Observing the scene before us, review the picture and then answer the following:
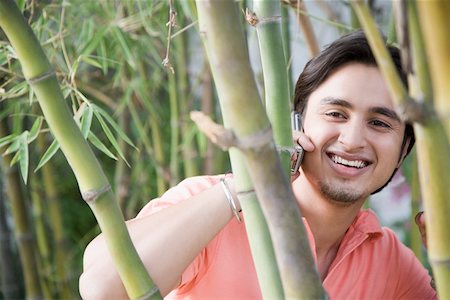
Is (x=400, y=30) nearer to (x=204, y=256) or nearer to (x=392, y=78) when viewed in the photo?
(x=392, y=78)

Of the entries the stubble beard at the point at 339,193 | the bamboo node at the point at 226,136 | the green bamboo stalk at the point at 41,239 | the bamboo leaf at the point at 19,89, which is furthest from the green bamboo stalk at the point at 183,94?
the bamboo node at the point at 226,136

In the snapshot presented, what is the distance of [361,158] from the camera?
0.95 m

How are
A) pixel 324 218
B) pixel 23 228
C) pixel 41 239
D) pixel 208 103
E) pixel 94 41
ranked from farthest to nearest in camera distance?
pixel 41 239 → pixel 208 103 → pixel 23 228 → pixel 94 41 → pixel 324 218

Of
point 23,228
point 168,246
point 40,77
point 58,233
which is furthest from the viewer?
point 58,233

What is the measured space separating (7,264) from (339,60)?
107 centimetres

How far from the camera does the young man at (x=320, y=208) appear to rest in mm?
→ 842

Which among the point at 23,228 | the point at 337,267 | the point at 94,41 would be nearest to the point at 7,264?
the point at 23,228

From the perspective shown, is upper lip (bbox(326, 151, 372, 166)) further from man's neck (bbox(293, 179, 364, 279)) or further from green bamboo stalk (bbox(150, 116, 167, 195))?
green bamboo stalk (bbox(150, 116, 167, 195))

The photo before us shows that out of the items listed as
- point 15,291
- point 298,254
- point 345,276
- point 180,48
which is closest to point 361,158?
point 345,276

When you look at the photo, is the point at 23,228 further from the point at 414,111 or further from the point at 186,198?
the point at 414,111

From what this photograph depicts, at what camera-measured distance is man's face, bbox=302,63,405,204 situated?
3.08ft

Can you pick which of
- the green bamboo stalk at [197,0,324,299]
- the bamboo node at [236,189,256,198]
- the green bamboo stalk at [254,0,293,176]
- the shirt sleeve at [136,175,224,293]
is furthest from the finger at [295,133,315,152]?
the green bamboo stalk at [197,0,324,299]

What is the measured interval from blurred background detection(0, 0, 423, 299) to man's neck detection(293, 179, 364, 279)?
166 millimetres

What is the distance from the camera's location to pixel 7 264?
A: 1787mm
